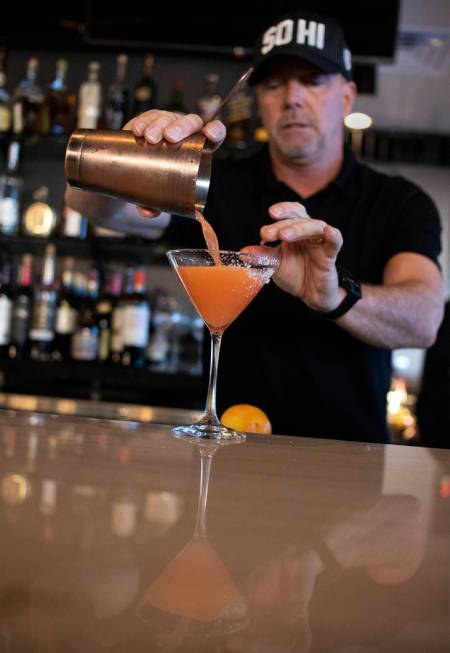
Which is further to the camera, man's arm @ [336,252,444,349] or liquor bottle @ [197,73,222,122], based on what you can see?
liquor bottle @ [197,73,222,122]

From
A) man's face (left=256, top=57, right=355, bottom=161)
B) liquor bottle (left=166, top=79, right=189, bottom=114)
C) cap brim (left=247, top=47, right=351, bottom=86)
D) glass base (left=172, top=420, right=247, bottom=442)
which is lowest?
glass base (left=172, top=420, right=247, bottom=442)

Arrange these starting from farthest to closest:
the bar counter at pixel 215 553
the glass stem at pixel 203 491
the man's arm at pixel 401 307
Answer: the man's arm at pixel 401 307
the glass stem at pixel 203 491
the bar counter at pixel 215 553

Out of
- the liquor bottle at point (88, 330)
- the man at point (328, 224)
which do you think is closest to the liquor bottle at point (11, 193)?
the liquor bottle at point (88, 330)

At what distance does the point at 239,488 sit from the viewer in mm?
604

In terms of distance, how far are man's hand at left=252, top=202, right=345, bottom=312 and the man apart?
0.18 meters

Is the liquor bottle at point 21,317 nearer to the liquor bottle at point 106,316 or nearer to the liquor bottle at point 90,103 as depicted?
the liquor bottle at point 106,316

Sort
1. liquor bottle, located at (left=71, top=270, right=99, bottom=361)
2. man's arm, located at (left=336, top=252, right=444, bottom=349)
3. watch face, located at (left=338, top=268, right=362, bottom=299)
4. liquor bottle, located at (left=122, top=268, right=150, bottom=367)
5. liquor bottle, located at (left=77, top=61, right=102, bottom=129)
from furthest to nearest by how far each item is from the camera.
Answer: liquor bottle, located at (left=77, top=61, right=102, bottom=129), liquor bottle, located at (left=71, top=270, right=99, bottom=361), liquor bottle, located at (left=122, top=268, right=150, bottom=367), man's arm, located at (left=336, top=252, right=444, bottom=349), watch face, located at (left=338, top=268, right=362, bottom=299)

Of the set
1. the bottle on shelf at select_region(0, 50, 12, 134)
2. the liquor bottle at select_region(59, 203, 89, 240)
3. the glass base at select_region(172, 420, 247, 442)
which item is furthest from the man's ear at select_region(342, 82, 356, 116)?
the bottle on shelf at select_region(0, 50, 12, 134)

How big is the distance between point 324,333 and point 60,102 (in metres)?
2.06

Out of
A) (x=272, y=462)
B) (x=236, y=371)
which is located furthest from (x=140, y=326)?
(x=272, y=462)

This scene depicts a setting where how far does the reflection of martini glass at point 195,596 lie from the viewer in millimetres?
311

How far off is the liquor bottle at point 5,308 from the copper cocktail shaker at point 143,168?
2079 millimetres

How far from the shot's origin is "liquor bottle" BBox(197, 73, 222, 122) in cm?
312

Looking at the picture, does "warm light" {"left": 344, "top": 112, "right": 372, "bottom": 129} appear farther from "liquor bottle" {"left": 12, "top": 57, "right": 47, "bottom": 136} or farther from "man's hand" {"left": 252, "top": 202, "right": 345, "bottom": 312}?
"man's hand" {"left": 252, "top": 202, "right": 345, "bottom": 312}
